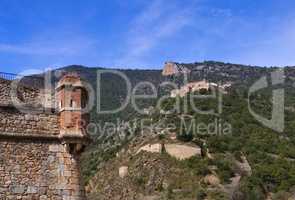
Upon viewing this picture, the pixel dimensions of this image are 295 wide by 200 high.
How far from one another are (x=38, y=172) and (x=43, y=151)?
0.53m

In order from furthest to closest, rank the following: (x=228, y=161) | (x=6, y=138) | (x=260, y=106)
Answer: (x=260, y=106) < (x=228, y=161) < (x=6, y=138)

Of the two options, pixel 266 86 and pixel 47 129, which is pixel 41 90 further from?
pixel 266 86

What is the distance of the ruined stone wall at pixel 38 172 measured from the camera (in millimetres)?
14125

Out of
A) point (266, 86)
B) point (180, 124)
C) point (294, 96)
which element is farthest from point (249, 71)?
point (180, 124)

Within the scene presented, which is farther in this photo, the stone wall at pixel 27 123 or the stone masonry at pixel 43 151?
the stone wall at pixel 27 123

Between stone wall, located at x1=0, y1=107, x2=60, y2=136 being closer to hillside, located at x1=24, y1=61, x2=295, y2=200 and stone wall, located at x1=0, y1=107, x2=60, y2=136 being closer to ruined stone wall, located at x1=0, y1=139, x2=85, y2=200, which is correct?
ruined stone wall, located at x1=0, y1=139, x2=85, y2=200

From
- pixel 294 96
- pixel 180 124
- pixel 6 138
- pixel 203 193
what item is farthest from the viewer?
pixel 294 96

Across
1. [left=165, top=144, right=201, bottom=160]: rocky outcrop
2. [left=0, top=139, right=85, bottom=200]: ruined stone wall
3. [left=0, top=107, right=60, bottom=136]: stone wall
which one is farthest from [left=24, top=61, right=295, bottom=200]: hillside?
[left=0, top=139, right=85, bottom=200]: ruined stone wall

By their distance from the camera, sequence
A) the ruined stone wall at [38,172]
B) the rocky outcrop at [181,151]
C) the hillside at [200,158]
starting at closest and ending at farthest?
the ruined stone wall at [38,172] < the hillside at [200,158] < the rocky outcrop at [181,151]

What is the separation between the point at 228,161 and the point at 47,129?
6415 centimetres

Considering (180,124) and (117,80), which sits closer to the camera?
(180,124)

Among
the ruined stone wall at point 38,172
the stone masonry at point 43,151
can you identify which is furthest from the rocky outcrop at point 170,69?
the ruined stone wall at point 38,172

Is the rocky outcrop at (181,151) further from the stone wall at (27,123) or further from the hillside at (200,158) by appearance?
the stone wall at (27,123)

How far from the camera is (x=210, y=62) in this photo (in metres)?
136
